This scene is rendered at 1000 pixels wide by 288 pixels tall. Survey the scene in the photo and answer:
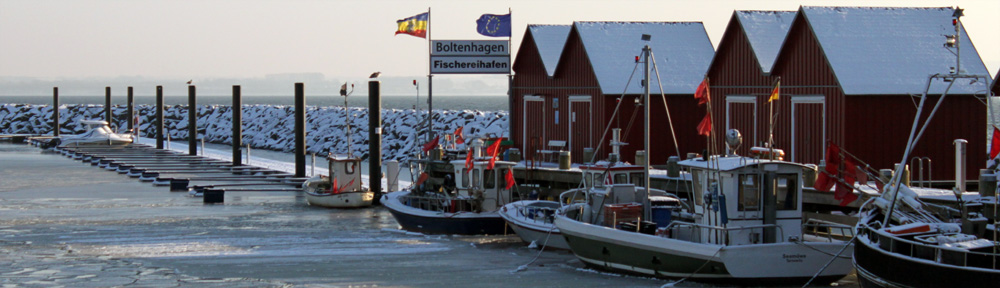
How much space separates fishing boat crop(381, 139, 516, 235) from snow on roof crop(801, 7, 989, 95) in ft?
27.8

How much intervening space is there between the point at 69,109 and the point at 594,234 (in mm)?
96760

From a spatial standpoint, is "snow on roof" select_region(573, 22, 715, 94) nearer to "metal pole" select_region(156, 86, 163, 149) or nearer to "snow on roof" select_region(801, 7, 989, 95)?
"snow on roof" select_region(801, 7, 989, 95)

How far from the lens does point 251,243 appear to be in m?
28.4

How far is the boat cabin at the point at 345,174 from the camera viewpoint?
38719 mm

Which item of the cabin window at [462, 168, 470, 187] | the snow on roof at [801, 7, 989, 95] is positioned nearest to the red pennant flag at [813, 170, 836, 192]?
the snow on roof at [801, 7, 989, 95]

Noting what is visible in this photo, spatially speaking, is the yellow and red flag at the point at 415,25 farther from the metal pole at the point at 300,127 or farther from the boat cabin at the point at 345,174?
the metal pole at the point at 300,127

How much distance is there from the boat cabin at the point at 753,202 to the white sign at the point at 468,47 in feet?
60.8

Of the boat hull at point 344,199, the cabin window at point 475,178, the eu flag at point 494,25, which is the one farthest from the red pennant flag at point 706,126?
the eu flag at point 494,25

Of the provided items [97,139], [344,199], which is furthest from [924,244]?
[97,139]

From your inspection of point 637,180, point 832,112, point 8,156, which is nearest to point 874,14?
point 832,112

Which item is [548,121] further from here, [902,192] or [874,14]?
[902,192]

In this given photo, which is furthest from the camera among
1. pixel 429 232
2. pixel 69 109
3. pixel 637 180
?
pixel 69 109

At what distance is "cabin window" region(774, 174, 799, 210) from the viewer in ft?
72.9

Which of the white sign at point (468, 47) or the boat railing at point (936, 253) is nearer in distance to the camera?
the boat railing at point (936, 253)
